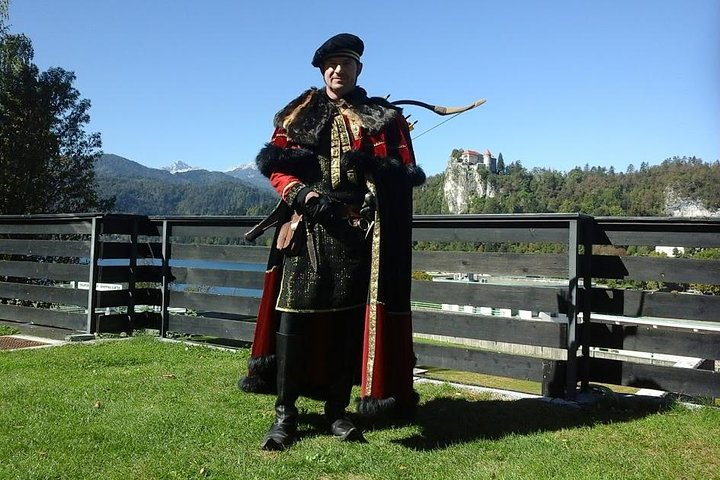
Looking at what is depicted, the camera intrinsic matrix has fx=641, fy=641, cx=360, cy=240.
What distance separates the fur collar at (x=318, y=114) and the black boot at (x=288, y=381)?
3.40 ft

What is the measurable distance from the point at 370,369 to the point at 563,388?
6.12 ft

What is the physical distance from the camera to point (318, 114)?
341 cm

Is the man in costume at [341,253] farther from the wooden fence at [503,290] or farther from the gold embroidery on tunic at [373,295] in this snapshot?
the wooden fence at [503,290]

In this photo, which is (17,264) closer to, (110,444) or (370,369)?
(110,444)

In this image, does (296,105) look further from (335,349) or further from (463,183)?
(463,183)

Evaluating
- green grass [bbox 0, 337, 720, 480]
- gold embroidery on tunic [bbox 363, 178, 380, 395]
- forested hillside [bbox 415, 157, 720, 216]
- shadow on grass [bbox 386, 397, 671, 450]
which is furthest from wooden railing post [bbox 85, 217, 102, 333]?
forested hillside [bbox 415, 157, 720, 216]

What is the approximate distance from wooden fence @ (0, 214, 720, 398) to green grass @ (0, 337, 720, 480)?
420mm

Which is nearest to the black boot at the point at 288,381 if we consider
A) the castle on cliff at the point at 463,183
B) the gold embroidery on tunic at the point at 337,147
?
the gold embroidery on tunic at the point at 337,147

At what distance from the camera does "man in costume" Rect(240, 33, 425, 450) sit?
10.8 ft

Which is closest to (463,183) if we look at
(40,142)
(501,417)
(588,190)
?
(588,190)

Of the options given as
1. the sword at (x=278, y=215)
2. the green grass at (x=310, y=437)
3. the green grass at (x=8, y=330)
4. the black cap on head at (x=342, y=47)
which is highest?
the black cap on head at (x=342, y=47)

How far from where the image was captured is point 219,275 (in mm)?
6617

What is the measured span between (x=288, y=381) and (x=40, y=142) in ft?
60.5

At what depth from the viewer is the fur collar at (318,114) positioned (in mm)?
3352
